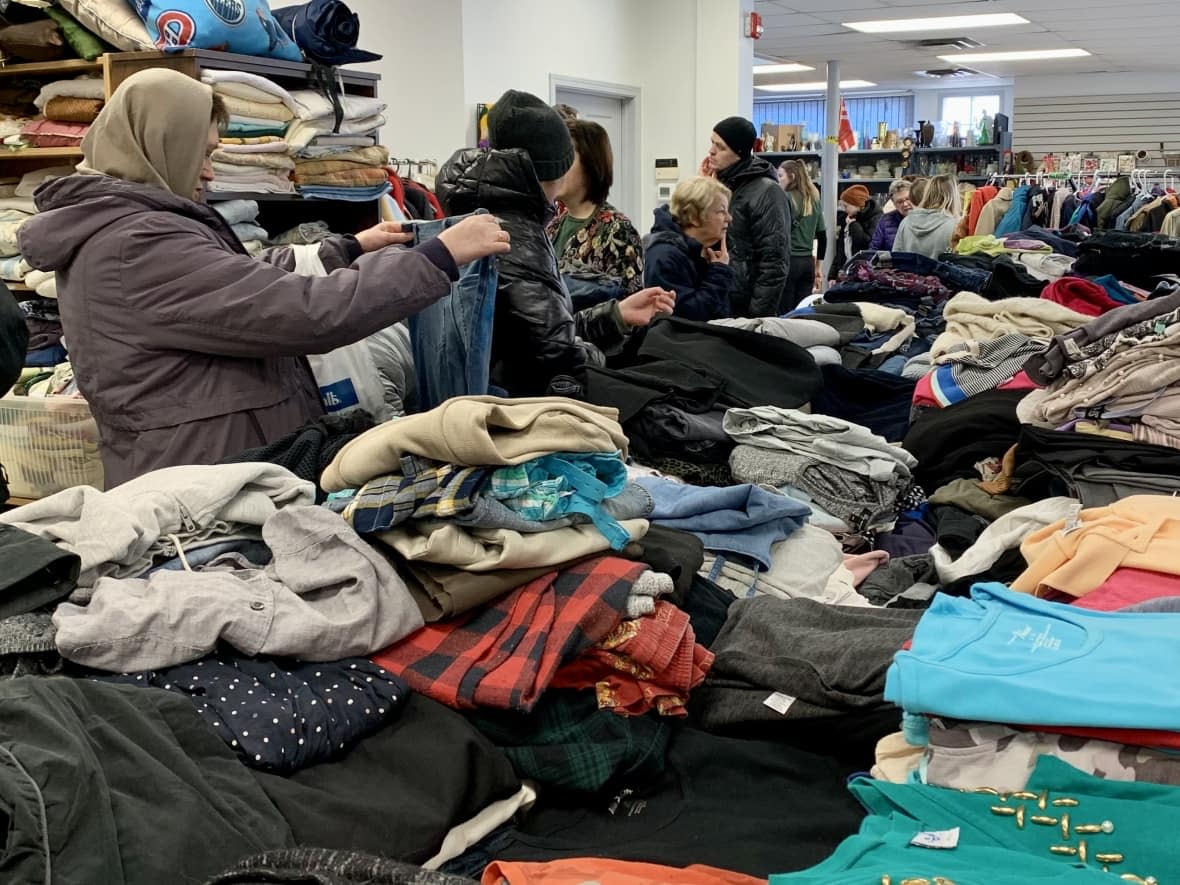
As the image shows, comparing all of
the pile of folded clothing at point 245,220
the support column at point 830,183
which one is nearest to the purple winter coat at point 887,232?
the pile of folded clothing at point 245,220

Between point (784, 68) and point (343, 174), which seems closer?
point (343, 174)

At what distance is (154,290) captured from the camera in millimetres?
2021

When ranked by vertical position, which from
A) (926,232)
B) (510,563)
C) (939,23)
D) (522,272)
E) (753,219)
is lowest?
(926,232)

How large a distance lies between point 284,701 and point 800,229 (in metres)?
7.45

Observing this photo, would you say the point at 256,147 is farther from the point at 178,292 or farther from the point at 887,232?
the point at 887,232

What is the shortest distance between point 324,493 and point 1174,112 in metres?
18.2

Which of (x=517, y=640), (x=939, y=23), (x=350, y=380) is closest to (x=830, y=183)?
(x=939, y=23)

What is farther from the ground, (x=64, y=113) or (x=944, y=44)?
(x=944, y=44)

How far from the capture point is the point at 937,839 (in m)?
1.09

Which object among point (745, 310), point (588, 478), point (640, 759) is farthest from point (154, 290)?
point (745, 310)

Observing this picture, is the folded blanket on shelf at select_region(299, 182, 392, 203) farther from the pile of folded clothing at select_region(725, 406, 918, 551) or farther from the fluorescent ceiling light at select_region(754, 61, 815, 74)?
the fluorescent ceiling light at select_region(754, 61, 815, 74)

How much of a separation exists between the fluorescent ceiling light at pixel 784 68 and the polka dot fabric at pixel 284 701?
49.8 feet

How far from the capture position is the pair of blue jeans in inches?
93.0

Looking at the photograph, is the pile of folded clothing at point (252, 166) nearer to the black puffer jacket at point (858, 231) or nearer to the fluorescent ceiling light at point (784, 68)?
the black puffer jacket at point (858, 231)
